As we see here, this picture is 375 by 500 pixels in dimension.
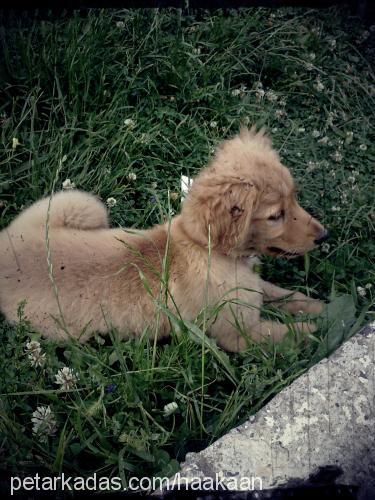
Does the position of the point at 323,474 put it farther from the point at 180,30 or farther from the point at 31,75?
the point at 180,30

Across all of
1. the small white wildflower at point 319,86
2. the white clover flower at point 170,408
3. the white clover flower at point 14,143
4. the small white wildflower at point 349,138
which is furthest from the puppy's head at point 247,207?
the small white wildflower at point 319,86

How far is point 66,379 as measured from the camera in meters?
2.63

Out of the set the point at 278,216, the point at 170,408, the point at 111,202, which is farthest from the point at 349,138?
the point at 170,408

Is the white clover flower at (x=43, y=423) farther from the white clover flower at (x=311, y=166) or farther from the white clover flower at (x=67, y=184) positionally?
the white clover flower at (x=311, y=166)

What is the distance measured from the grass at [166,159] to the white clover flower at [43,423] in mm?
14

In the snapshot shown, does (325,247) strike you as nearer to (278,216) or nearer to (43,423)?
(278,216)

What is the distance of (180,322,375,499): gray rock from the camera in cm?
189

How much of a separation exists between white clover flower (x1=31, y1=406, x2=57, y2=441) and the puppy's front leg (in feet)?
4.68

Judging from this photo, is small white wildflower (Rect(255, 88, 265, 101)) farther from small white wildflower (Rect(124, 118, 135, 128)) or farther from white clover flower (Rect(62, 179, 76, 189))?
white clover flower (Rect(62, 179, 76, 189))

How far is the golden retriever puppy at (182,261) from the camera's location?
2787 millimetres

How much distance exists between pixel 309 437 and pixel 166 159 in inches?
101

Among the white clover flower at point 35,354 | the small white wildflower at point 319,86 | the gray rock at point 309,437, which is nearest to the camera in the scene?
the gray rock at point 309,437

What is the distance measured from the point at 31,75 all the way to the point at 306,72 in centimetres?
222

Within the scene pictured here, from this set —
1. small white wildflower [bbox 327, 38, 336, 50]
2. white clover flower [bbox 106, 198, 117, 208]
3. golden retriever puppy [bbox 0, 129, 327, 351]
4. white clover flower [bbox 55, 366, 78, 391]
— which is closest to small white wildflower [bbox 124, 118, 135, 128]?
white clover flower [bbox 106, 198, 117, 208]
